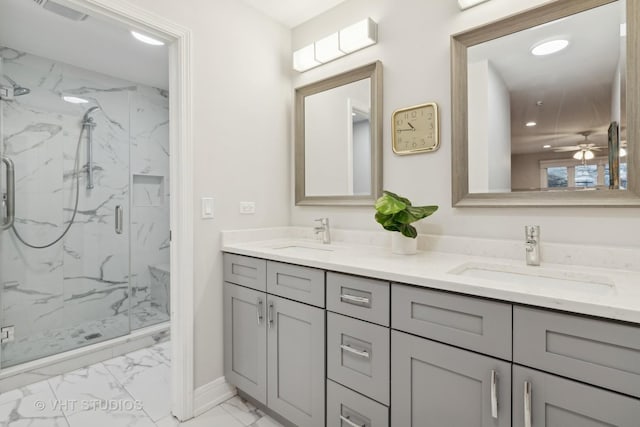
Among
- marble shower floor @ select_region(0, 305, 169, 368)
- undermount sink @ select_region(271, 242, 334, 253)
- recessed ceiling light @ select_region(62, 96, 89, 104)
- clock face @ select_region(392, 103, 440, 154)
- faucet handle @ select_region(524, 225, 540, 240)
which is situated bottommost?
marble shower floor @ select_region(0, 305, 169, 368)

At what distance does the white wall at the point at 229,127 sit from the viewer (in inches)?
73.0

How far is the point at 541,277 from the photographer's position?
1.29m

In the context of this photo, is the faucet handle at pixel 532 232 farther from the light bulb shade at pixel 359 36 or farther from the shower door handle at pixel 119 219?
the shower door handle at pixel 119 219

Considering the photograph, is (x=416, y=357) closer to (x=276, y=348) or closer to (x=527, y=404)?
(x=527, y=404)

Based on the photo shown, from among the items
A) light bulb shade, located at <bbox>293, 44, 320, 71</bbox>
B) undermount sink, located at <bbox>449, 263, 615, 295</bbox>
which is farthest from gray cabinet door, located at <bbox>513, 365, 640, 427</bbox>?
light bulb shade, located at <bbox>293, 44, 320, 71</bbox>

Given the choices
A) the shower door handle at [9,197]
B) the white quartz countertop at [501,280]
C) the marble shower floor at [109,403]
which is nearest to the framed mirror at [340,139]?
the white quartz countertop at [501,280]

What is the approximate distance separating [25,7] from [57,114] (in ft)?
2.83

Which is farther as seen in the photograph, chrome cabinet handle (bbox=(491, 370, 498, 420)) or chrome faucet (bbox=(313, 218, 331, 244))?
chrome faucet (bbox=(313, 218, 331, 244))

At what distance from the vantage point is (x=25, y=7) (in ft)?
6.32

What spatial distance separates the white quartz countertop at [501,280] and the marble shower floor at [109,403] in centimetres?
87

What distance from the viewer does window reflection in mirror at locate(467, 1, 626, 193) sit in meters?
1.30

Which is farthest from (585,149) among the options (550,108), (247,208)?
(247,208)

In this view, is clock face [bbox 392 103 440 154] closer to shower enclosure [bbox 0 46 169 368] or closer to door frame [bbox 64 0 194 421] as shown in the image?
door frame [bbox 64 0 194 421]

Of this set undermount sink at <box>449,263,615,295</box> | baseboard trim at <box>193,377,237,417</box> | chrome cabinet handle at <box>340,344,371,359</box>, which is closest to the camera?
undermount sink at <box>449,263,615,295</box>
